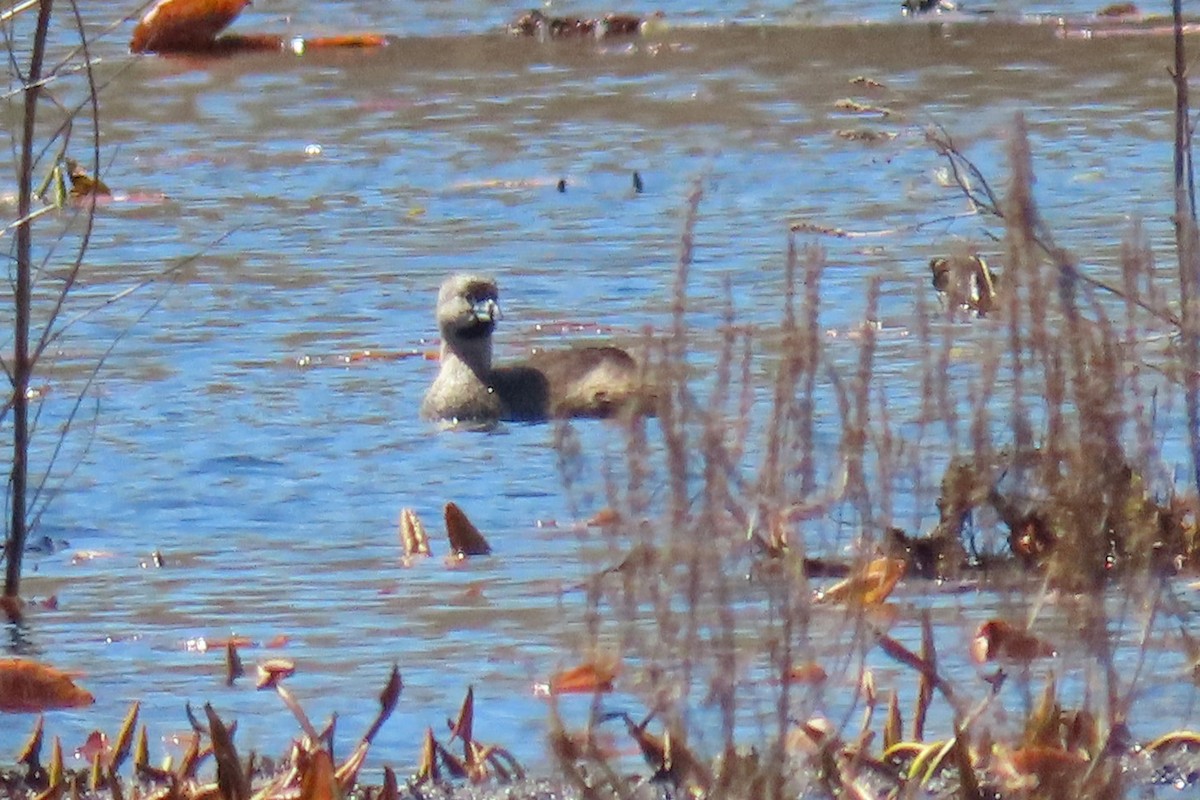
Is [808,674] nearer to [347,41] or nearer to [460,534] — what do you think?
[460,534]

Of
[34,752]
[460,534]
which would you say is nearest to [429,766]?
[34,752]

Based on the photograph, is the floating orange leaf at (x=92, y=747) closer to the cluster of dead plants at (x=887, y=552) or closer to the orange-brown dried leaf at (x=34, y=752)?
the orange-brown dried leaf at (x=34, y=752)

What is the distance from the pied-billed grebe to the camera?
9797 millimetres

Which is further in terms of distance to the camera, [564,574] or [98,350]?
[98,350]

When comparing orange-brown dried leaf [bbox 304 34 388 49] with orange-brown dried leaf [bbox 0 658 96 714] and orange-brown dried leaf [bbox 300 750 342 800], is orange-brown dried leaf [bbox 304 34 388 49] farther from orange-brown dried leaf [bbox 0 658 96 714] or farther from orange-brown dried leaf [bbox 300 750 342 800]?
orange-brown dried leaf [bbox 300 750 342 800]

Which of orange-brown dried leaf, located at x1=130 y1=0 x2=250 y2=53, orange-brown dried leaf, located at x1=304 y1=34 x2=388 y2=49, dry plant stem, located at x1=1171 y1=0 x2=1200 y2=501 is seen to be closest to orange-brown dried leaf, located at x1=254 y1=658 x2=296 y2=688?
dry plant stem, located at x1=1171 y1=0 x2=1200 y2=501

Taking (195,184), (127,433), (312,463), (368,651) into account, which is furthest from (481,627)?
(195,184)

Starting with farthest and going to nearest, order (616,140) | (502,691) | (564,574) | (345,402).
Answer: (616,140) < (345,402) < (564,574) < (502,691)

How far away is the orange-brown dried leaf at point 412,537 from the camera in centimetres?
773

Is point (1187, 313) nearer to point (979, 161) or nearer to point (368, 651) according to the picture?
point (368, 651)

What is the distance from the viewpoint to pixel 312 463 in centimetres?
912

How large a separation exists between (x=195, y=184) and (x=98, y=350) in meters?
4.25

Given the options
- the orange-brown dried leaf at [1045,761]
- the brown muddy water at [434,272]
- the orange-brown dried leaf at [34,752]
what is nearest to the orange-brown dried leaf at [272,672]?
the brown muddy water at [434,272]

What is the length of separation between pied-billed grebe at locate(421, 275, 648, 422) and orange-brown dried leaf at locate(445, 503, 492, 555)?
4.88 ft
